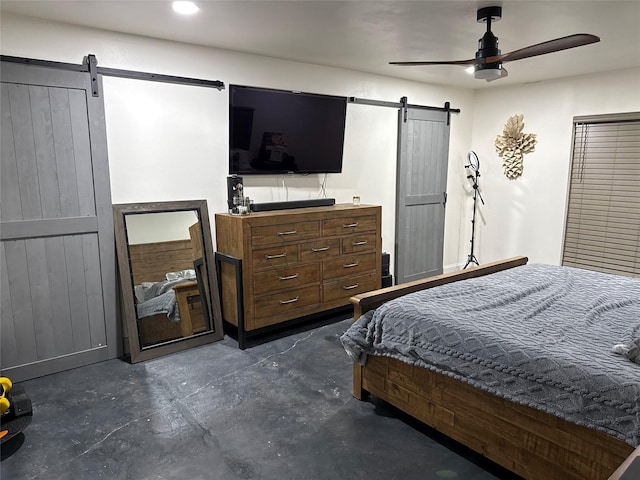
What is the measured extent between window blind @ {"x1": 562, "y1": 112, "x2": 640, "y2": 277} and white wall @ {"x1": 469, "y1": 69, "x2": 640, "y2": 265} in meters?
0.10

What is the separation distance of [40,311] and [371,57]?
130 inches

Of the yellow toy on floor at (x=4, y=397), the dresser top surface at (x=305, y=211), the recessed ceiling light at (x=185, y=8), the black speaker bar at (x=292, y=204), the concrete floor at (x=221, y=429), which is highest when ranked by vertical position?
the recessed ceiling light at (x=185, y=8)

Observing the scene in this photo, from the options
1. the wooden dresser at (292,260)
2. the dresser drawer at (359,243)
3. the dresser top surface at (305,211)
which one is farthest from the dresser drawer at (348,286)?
the dresser top surface at (305,211)

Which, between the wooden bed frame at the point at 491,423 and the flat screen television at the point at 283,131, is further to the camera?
the flat screen television at the point at 283,131

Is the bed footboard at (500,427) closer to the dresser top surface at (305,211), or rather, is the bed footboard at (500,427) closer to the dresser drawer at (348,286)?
the dresser drawer at (348,286)

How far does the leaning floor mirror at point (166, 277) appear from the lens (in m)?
3.16

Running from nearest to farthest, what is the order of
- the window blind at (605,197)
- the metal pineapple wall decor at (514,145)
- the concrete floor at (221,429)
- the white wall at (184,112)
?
the concrete floor at (221,429) < the white wall at (184,112) < the window blind at (605,197) < the metal pineapple wall decor at (514,145)

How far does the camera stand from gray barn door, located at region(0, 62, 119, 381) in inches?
107

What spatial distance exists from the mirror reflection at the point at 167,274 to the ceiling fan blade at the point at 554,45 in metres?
2.52

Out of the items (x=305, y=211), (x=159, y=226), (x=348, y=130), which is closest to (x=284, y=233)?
(x=305, y=211)

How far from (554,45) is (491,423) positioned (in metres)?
1.99

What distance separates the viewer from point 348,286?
3951 mm

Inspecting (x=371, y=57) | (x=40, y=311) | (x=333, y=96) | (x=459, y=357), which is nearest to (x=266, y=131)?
(x=333, y=96)

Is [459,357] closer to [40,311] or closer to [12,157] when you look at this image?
[40,311]
